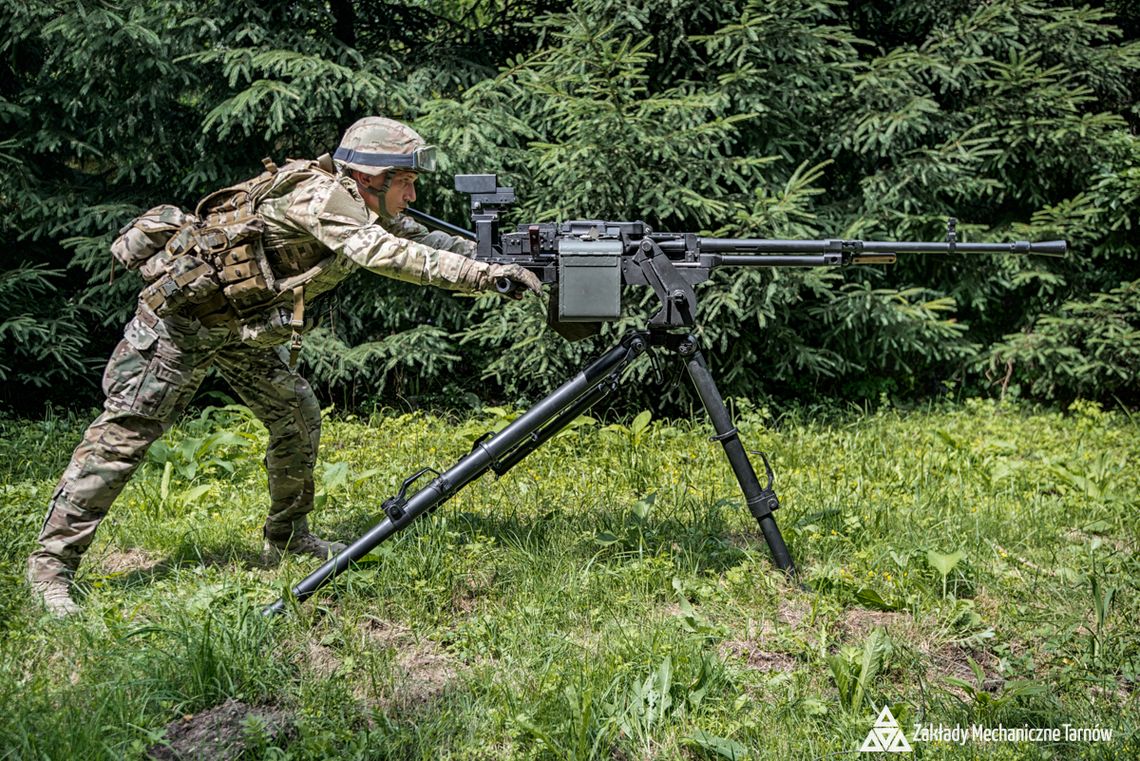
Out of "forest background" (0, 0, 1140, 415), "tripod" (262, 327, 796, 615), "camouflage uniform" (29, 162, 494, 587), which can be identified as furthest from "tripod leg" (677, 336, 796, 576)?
"forest background" (0, 0, 1140, 415)

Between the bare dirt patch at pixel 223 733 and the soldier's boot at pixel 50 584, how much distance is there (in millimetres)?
1008

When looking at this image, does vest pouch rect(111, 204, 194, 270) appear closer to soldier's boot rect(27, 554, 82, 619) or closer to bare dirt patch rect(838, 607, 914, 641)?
soldier's boot rect(27, 554, 82, 619)

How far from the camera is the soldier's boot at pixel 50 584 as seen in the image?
384cm

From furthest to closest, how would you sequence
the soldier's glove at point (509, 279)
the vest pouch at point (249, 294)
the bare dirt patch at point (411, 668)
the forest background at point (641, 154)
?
the forest background at point (641, 154)
the vest pouch at point (249, 294)
the soldier's glove at point (509, 279)
the bare dirt patch at point (411, 668)

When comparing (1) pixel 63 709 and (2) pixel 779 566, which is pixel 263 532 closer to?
(1) pixel 63 709

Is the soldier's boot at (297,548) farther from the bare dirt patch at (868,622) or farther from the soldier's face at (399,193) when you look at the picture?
the bare dirt patch at (868,622)

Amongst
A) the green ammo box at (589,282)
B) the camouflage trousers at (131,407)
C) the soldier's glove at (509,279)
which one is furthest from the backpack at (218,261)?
the green ammo box at (589,282)

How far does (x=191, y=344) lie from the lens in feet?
13.4

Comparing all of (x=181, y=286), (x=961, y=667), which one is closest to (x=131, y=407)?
(x=181, y=286)

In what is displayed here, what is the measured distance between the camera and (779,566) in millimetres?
4133

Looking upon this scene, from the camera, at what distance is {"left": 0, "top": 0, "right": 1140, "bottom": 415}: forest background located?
7047 millimetres

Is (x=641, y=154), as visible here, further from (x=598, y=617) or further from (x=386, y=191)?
(x=598, y=617)

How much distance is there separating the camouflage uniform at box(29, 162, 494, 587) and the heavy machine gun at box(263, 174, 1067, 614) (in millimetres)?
313

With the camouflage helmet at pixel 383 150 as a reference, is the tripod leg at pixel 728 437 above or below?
below
